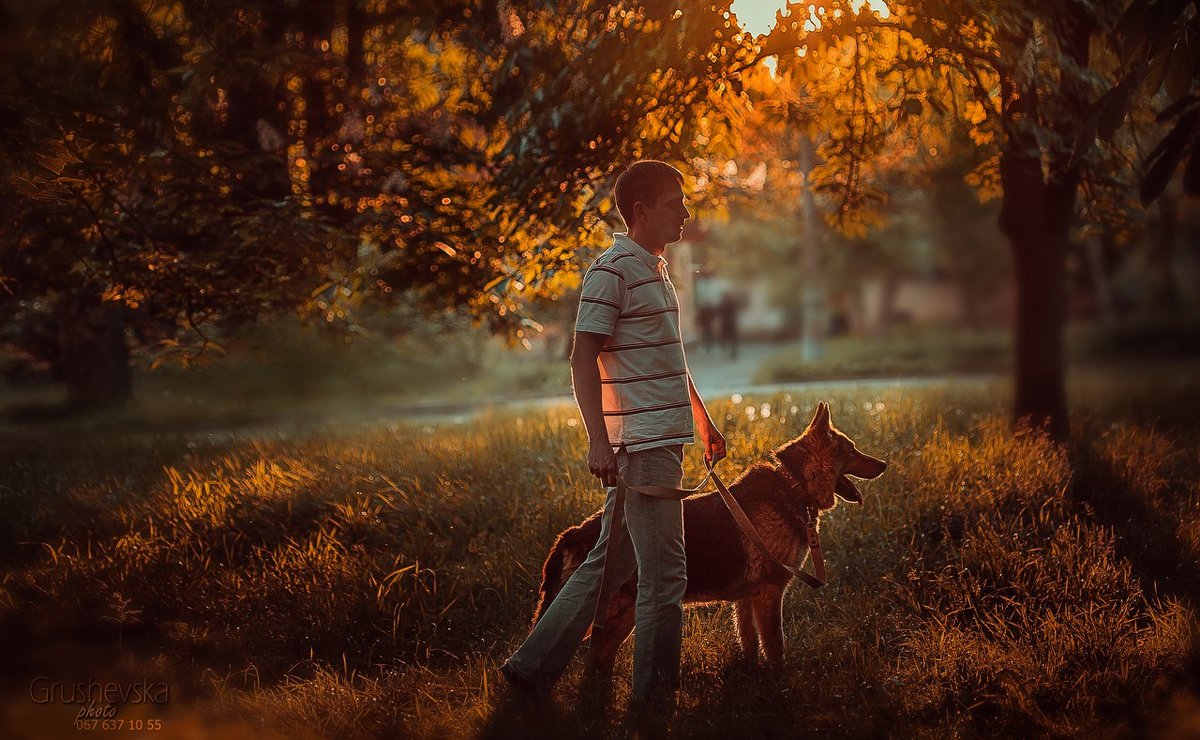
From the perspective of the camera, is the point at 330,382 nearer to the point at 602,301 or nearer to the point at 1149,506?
the point at 1149,506

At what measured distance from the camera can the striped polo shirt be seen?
3990 mm

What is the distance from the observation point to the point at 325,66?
981cm

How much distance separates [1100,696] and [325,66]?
8540mm

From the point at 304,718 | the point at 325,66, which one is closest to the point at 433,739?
the point at 304,718

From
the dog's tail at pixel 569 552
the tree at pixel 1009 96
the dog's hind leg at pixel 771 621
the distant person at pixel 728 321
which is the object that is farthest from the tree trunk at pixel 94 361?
the distant person at pixel 728 321

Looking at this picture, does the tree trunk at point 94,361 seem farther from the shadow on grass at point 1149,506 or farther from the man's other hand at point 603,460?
the shadow on grass at point 1149,506

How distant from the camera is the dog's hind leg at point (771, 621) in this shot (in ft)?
15.1

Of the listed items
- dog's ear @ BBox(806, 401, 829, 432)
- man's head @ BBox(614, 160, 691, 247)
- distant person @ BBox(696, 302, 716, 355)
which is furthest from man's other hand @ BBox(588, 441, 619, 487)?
distant person @ BBox(696, 302, 716, 355)

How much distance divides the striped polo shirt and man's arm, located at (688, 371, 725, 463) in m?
0.29

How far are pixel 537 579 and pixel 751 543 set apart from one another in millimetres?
2062

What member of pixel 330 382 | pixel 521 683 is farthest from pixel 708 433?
pixel 330 382

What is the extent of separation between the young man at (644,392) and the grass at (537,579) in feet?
1.55

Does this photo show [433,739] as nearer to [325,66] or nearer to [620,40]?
[620,40]

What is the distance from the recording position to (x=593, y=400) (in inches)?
155
